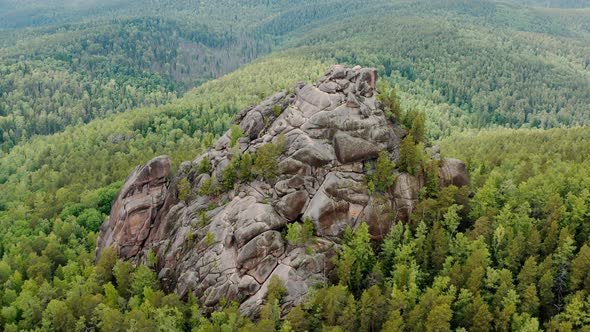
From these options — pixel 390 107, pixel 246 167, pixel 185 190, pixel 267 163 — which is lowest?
pixel 185 190

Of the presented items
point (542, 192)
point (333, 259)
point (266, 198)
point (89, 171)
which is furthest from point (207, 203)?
point (89, 171)

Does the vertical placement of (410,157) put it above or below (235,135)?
below

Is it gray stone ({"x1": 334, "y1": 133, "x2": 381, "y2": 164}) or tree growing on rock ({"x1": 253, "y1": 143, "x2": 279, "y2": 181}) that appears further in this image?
gray stone ({"x1": 334, "y1": 133, "x2": 381, "y2": 164})

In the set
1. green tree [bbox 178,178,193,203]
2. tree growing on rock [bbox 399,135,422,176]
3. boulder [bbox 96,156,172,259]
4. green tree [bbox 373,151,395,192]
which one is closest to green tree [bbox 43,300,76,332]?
boulder [bbox 96,156,172,259]

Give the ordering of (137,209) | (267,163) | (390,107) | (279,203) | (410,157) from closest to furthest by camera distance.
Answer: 1. (279,203)
2. (267,163)
3. (410,157)
4. (390,107)
5. (137,209)

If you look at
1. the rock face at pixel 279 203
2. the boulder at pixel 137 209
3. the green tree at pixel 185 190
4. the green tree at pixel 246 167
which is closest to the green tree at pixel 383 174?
the rock face at pixel 279 203

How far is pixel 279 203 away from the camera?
7881 cm

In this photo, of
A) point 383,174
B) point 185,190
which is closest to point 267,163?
point 185,190

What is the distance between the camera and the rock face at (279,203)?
7525cm

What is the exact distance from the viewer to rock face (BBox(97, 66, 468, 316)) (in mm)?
75250

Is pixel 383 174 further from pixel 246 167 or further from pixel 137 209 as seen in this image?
pixel 137 209

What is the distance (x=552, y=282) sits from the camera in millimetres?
67000

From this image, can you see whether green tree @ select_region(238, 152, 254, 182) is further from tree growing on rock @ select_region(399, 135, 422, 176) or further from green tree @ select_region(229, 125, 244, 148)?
tree growing on rock @ select_region(399, 135, 422, 176)

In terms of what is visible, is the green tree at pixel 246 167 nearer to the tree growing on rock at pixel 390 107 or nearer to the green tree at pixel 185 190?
the green tree at pixel 185 190
